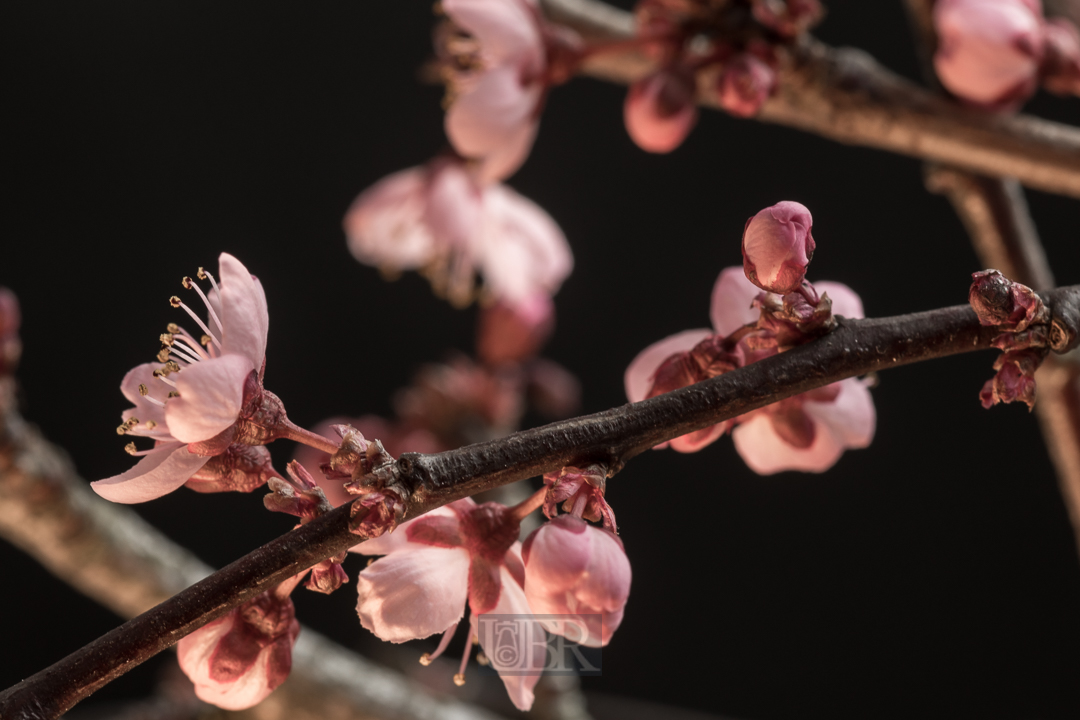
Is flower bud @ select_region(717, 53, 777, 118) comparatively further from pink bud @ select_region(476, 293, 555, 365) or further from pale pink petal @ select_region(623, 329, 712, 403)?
pink bud @ select_region(476, 293, 555, 365)

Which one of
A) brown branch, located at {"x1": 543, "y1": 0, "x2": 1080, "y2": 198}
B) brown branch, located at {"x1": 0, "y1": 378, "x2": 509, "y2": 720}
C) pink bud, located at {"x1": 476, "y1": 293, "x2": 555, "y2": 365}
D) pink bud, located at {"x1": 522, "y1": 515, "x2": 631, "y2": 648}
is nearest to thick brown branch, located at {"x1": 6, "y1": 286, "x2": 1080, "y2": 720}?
pink bud, located at {"x1": 522, "y1": 515, "x2": 631, "y2": 648}

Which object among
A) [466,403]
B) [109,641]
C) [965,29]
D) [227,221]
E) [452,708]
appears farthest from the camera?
[227,221]

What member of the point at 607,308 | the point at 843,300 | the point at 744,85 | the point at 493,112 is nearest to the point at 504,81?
the point at 493,112

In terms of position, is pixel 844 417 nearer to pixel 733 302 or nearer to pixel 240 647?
pixel 733 302

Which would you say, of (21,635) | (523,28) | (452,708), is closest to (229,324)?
→ (523,28)

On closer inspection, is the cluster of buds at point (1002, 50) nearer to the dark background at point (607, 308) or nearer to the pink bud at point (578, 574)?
the pink bud at point (578, 574)

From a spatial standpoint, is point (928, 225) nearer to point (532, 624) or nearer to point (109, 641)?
point (532, 624)
